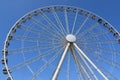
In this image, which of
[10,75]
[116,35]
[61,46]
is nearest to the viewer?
[10,75]

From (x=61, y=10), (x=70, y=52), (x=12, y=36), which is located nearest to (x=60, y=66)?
(x=70, y=52)

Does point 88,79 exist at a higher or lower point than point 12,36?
lower

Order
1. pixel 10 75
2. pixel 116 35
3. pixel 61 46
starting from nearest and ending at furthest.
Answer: pixel 10 75 → pixel 61 46 → pixel 116 35

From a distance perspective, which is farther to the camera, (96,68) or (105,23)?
(105,23)

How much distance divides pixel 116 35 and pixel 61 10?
690 cm

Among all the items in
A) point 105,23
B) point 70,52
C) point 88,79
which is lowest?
point 88,79

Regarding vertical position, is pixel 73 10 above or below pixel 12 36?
above

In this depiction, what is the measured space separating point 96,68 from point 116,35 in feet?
24.3

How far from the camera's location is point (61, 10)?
1838 inches

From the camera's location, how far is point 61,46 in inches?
1629

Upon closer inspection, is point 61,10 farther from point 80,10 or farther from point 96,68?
point 96,68

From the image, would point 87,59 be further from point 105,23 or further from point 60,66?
point 105,23

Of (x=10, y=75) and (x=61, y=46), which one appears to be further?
(x=61, y=46)

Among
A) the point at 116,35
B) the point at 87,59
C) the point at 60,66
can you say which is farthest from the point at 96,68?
the point at 116,35
